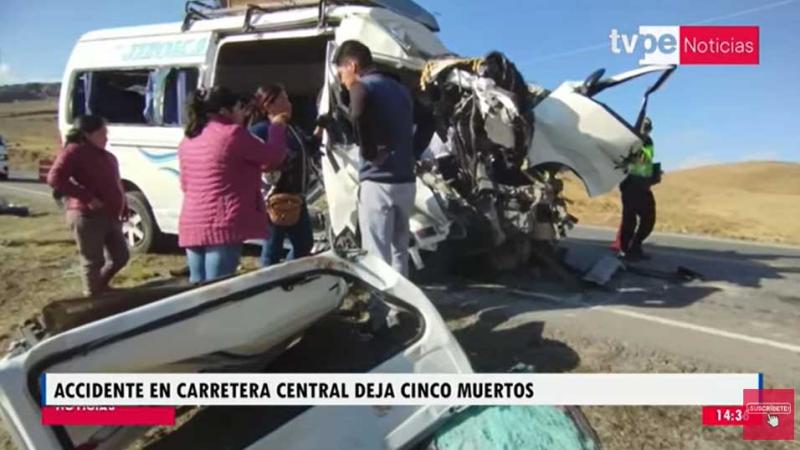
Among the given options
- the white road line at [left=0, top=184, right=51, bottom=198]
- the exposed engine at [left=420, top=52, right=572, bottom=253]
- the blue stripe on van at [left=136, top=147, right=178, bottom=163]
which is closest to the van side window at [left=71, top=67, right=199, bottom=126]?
the blue stripe on van at [left=136, top=147, right=178, bottom=163]

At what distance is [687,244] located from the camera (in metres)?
9.34

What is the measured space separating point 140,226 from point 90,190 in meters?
2.53

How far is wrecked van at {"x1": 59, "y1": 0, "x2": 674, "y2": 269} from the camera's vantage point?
5246 millimetres

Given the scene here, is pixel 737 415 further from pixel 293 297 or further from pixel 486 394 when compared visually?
pixel 293 297

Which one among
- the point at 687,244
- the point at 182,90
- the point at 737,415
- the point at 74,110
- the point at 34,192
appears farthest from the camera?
the point at 34,192

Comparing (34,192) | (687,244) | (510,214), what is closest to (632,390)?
(510,214)

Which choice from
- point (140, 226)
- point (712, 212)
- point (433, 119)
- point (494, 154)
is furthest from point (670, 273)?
point (712, 212)

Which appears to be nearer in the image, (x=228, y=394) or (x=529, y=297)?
(x=228, y=394)

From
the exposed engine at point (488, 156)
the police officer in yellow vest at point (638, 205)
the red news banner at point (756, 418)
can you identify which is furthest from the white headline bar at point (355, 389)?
the police officer in yellow vest at point (638, 205)

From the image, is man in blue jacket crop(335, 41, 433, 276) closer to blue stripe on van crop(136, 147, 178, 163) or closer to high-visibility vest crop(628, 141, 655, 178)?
blue stripe on van crop(136, 147, 178, 163)

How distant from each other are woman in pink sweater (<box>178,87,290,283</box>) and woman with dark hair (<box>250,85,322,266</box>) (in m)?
0.90

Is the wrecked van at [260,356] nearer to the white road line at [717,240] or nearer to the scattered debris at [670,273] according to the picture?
the scattered debris at [670,273]

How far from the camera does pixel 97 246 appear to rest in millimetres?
4676

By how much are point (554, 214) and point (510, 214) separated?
409mm
